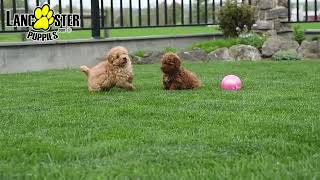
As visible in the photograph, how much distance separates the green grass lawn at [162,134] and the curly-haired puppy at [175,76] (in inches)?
5.8

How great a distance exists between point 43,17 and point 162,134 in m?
8.55

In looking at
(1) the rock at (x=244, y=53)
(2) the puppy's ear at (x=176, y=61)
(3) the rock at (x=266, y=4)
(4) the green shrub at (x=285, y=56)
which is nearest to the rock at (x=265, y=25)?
(3) the rock at (x=266, y=4)

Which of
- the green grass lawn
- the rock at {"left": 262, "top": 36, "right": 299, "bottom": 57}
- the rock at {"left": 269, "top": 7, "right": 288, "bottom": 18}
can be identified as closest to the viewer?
the green grass lawn

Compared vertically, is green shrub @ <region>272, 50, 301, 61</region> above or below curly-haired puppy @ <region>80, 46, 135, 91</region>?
below

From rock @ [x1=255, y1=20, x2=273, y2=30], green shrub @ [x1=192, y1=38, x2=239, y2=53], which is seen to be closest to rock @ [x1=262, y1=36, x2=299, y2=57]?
green shrub @ [x1=192, y1=38, x2=239, y2=53]

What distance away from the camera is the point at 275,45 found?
1248 cm

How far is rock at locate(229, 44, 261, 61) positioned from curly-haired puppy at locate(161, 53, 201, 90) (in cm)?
579

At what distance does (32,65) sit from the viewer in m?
11.0

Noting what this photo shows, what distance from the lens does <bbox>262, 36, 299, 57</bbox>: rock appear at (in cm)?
1241

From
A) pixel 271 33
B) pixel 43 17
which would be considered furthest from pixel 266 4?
pixel 43 17

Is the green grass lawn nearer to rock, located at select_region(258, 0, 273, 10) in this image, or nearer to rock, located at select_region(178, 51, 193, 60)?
rock, located at select_region(178, 51, 193, 60)

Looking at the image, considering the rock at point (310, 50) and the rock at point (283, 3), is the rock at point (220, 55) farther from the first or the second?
the rock at point (283, 3)

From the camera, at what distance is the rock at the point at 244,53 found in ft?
40.4

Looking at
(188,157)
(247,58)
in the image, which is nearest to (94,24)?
(247,58)
